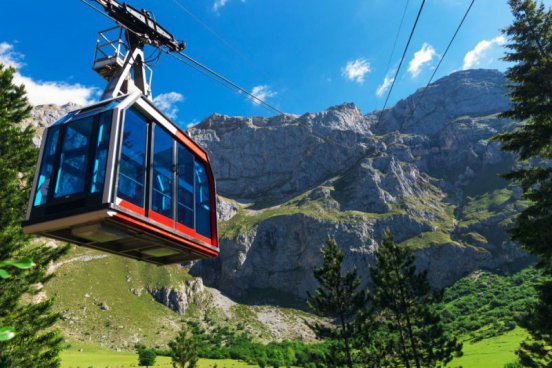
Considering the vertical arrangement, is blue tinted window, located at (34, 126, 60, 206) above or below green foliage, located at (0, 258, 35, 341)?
above

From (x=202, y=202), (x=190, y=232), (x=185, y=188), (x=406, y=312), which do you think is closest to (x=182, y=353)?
(x=406, y=312)

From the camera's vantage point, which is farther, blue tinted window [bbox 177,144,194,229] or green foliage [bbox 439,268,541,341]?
green foliage [bbox 439,268,541,341]

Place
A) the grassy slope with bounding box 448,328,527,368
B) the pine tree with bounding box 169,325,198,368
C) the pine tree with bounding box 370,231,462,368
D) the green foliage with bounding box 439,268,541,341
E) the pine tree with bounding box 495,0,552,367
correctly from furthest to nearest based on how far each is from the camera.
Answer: the green foliage with bounding box 439,268,541,341
the grassy slope with bounding box 448,328,527,368
the pine tree with bounding box 169,325,198,368
the pine tree with bounding box 370,231,462,368
the pine tree with bounding box 495,0,552,367

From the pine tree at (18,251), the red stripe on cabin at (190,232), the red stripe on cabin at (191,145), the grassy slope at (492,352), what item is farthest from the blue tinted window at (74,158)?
the grassy slope at (492,352)

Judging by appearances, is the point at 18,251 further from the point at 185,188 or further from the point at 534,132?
the point at 534,132

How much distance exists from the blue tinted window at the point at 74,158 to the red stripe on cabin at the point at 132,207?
3.03ft

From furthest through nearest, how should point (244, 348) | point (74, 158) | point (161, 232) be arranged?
point (244, 348) < point (161, 232) < point (74, 158)

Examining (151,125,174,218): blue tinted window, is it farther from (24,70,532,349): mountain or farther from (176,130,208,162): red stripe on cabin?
(24,70,532,349): mountain

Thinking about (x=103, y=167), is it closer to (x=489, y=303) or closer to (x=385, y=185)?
(x=489, y=303)

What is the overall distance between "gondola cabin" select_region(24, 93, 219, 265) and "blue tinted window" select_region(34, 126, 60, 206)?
2cm

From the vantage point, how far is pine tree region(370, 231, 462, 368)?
111ft

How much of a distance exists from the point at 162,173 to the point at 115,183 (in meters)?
1.81

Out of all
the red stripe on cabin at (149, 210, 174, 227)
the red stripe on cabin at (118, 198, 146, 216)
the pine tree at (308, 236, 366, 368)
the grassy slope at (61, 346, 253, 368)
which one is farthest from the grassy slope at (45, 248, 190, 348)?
the red stripe on cabin at (118, 198, 146, 216)

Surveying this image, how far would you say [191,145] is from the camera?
36.3ft
